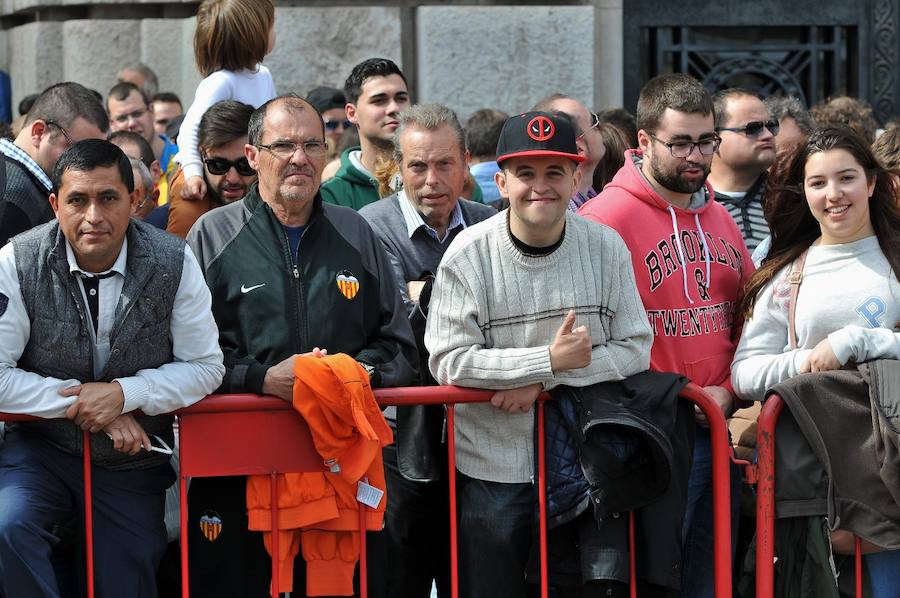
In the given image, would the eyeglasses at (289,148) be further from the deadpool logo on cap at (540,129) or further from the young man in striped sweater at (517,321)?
the deadpool logo on cap at (540,129)

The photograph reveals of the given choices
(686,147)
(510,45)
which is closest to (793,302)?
(686,147)

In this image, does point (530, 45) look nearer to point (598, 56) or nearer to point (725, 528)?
point (598, 56)

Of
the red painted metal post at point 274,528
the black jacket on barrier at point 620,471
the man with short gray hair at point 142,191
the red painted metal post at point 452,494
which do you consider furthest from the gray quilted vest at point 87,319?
the black jacket on barrier at point 620,471

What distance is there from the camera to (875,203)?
4.95 meters

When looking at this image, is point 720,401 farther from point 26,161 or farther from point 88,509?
point 26,161

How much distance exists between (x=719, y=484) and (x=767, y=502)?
0.19 meters

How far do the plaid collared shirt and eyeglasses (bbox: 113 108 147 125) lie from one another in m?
2.78

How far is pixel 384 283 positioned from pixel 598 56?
4.26 m

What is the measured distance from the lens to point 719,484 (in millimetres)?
4605

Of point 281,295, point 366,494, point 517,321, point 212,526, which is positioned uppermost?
point 281,295

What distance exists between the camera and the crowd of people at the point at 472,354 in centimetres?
433

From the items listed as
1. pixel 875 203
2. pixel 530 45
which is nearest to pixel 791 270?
pixel 875 203

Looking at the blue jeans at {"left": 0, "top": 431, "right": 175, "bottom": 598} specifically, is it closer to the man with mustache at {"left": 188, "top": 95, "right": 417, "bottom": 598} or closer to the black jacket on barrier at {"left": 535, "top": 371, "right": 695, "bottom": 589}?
the man with mustache at {"left": 188, "top": 95, "right": 417, "bottom": 598}

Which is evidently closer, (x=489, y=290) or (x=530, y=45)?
(x=489, y=290)
